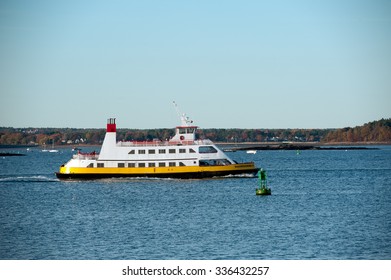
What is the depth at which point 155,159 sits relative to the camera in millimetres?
78312

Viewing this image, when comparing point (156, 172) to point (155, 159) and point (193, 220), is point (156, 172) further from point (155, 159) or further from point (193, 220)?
point (193, 220)

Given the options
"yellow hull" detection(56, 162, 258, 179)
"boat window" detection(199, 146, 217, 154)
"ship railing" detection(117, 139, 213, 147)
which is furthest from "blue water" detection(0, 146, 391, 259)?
"ship railing" detection(117, 139, 213, 147)

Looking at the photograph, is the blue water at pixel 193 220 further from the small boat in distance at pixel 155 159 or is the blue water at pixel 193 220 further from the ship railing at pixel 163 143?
the ship railing at pixel 163 143

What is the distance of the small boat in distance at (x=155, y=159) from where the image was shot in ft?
255

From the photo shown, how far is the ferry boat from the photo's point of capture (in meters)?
77.6

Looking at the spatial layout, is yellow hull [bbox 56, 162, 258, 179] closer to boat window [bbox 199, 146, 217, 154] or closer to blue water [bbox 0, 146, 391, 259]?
blue water [bbox 0, 146, 391, 259]

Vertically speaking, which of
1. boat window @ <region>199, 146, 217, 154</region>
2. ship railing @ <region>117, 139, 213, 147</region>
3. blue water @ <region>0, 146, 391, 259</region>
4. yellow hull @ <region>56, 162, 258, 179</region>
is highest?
ship railing @ <region>117, 139, 213, 147</region>

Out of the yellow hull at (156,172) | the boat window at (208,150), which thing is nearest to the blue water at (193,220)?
the yellow hull at (156,172)

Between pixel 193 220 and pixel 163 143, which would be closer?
pixel 193 220

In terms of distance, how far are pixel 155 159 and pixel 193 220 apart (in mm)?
28181

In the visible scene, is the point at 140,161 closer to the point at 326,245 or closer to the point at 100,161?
the point at 100,161

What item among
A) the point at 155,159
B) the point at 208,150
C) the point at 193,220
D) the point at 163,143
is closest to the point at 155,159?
the point at 155,159
